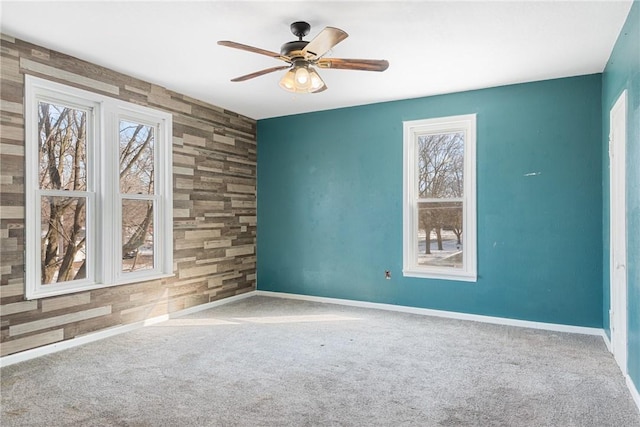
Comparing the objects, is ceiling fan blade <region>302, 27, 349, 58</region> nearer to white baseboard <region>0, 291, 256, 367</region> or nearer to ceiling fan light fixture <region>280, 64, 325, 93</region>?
ceiling fan light fixture <region>280, 64, 325, 93</region>

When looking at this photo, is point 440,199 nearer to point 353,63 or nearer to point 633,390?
point 353,63

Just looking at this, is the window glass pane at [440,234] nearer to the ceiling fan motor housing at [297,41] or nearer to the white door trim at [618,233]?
the white door trim at [618,233]

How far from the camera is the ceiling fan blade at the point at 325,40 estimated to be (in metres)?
2.56

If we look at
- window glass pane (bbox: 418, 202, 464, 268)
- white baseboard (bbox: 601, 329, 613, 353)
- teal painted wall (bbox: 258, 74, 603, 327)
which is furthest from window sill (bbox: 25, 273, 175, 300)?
white baseboard (bbox: 601, 329, 613, 353)

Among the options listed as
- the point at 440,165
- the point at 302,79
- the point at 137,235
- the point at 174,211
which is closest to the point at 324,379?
the point at 302,79

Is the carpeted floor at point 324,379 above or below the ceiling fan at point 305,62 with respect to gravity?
below

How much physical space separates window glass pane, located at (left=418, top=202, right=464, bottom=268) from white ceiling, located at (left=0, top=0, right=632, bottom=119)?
1361 mm

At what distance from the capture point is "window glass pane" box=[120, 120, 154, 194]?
4.27 m

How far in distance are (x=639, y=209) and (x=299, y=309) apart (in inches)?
140

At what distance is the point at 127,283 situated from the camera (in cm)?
421

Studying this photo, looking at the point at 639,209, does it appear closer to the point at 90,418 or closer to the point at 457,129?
the point at 457,129

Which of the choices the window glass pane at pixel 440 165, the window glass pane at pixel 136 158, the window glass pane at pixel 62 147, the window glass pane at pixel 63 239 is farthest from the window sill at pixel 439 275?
the window glass pane at pixel 62 147

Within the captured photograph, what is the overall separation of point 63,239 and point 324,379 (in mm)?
2592

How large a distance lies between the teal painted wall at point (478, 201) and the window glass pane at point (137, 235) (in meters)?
1.80
